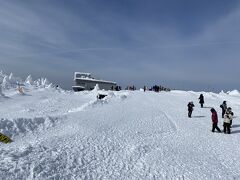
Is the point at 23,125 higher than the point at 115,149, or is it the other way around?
the point at 23,125

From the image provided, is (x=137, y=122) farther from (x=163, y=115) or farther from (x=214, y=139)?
(x=214, y=139)

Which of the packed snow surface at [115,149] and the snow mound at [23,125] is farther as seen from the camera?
the snow mound at [23,125]

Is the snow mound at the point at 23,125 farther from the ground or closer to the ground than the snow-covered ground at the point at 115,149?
farther from the ground

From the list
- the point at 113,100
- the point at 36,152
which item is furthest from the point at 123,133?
the point at 113,100

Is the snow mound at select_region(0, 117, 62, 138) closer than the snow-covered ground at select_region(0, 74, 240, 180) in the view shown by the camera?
No

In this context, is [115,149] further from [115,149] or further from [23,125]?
[23,125]

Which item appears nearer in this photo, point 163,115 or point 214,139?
point 214,139

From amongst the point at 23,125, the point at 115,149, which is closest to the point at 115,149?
the point at 115,149

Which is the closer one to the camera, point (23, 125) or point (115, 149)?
point (115, 149)

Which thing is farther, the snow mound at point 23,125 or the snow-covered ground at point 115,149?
the snow mound at point 23,125

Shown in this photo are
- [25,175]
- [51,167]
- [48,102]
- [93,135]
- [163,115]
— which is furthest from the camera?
[48,102]

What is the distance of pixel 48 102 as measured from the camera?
137 ft

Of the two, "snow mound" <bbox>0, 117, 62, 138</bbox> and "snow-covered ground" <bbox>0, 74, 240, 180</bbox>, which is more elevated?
"snow mound" <bbox>0, 117, 62, 138</bbox>

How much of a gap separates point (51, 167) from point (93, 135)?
246 inches
